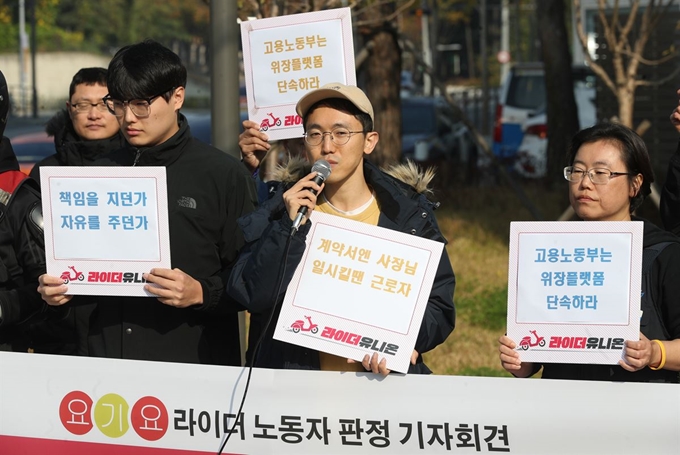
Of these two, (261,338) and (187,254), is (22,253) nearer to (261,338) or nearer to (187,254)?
(187,254)

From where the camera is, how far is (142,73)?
4.10 meters

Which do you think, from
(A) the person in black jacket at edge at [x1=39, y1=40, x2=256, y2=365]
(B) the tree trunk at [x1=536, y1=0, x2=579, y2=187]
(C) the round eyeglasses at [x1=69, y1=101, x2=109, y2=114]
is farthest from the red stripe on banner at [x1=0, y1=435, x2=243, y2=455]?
(B) the tree trunk at [x1=536, y1=0, x2=579, y2=187]

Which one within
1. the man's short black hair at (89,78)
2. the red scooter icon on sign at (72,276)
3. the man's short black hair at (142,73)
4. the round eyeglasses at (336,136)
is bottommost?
the red scooter icon on sign at (72,276)

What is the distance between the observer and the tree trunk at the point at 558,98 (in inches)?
606

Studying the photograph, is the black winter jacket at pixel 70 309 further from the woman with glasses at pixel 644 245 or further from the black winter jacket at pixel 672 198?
the black winter jacket at pixel 672 198

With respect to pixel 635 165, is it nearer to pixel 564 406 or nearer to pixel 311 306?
pixel 564 406

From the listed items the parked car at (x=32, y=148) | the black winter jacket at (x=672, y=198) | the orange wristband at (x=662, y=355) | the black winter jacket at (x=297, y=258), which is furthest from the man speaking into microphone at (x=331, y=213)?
the parked car at (x=32, y=148)

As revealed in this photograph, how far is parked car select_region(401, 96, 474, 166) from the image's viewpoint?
18906mm

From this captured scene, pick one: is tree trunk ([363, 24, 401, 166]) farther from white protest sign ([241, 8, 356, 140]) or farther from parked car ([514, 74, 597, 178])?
white protest sign ([241, 8, 356, 140])

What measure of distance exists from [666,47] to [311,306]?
36.6 ft

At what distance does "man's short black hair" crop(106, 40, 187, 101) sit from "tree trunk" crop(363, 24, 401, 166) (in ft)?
30.8

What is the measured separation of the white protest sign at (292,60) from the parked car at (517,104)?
14.4m

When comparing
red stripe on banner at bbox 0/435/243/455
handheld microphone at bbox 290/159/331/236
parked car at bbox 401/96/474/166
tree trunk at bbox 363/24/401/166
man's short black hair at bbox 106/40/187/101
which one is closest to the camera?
handheld microphone at bbox 290/159/331/236

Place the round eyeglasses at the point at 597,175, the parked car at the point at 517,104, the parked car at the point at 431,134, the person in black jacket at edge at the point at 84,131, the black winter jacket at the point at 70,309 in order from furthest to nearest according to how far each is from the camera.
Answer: the parked car at the point at 517,104 → the parked car at the point at 431,134 → the person in black jacket at edge at the point at 84,131 → the black winter jacket at the point at 70,309 → the round eyeglasses at the point at 597,175
